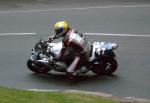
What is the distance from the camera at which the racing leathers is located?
14.8 metres

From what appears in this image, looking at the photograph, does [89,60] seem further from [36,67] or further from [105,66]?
[36,67]

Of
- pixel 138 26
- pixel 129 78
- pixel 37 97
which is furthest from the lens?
pixel 138 26

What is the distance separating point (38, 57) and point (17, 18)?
6668mm

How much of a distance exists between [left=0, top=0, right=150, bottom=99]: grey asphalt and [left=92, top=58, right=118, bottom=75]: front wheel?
0.17 metres

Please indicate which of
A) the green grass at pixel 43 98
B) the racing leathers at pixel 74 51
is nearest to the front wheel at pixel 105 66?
the racing leathers at pixel 74 51

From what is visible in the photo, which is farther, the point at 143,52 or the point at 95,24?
the point at 95,24

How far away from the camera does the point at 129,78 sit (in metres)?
14.8

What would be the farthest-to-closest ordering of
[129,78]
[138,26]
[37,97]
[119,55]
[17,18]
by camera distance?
[17,18]
[138,26]
[119,55]
[129,78]
[37,97]

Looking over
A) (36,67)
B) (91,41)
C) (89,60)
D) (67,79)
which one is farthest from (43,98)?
(91,41)

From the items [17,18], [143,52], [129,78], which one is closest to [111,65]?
[129,78]

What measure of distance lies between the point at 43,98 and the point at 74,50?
4.21m

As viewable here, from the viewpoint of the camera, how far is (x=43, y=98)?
10.9 meters

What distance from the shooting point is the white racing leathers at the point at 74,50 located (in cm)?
1484

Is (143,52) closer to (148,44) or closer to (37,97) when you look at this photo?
(148,44)
